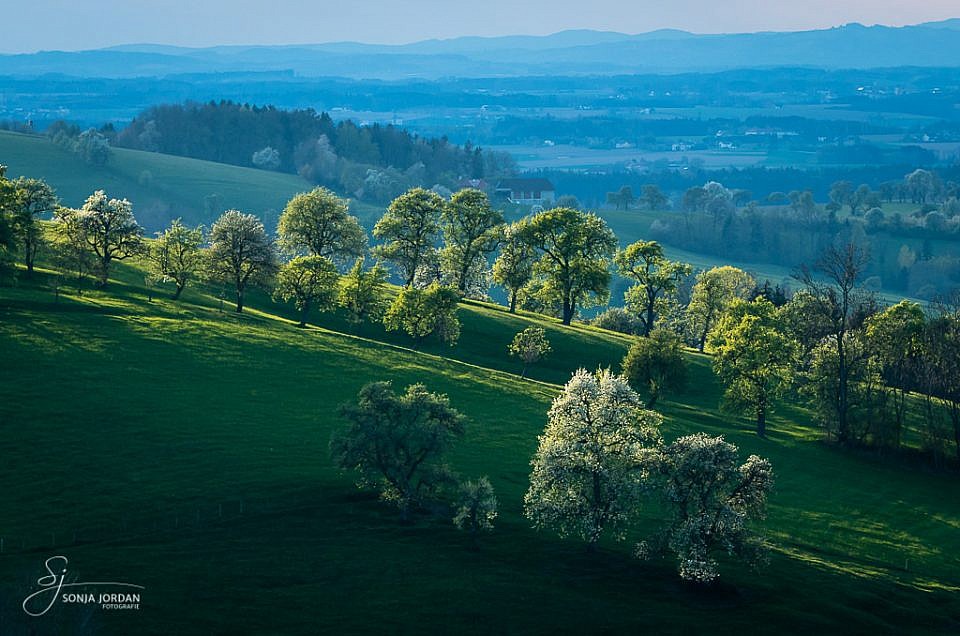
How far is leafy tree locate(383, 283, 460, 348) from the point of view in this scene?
105m

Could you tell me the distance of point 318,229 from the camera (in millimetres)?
123562

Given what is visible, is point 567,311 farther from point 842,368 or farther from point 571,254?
point 842,368

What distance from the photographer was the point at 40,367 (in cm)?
8094

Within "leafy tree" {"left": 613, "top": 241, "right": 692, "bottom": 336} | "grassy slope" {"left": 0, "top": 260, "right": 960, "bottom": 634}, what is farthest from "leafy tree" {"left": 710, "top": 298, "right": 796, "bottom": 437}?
"leafy tree" {"left": 613, "top": 241, "right": 692, "bottom": 336}

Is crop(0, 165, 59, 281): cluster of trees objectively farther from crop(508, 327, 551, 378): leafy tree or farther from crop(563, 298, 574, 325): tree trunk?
crop(563, 298, 574, 325): tree trunk

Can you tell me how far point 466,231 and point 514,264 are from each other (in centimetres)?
789

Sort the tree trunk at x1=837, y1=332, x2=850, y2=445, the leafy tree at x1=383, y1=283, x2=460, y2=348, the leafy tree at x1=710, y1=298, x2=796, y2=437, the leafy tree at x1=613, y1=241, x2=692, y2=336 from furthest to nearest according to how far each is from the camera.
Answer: the leafy tree at x1=613, y1=241, x2=692, y2=336 < the leafy tree at x1=383, y1=283, x2=460, y2=348 < the leafy tree at x1=710, y1=298, x2=796, y2=437 < the tree trunk at x1=837, y1=332, x2=850, y2=445

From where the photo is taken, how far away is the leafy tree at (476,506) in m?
61.7

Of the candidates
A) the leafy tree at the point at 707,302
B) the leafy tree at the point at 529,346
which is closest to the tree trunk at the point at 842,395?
the leafy tree at the point at 529,346

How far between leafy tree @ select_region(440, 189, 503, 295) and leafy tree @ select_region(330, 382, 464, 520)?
Answer: 67.0 meters

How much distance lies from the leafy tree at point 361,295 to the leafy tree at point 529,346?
14169 millimetres

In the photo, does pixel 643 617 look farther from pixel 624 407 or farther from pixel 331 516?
pixel 331 516

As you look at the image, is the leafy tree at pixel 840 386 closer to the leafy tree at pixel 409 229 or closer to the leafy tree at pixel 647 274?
Answer: the leafy tree at pixel 647 274

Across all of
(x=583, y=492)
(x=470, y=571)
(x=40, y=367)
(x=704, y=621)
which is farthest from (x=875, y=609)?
(x=40, y=367)
